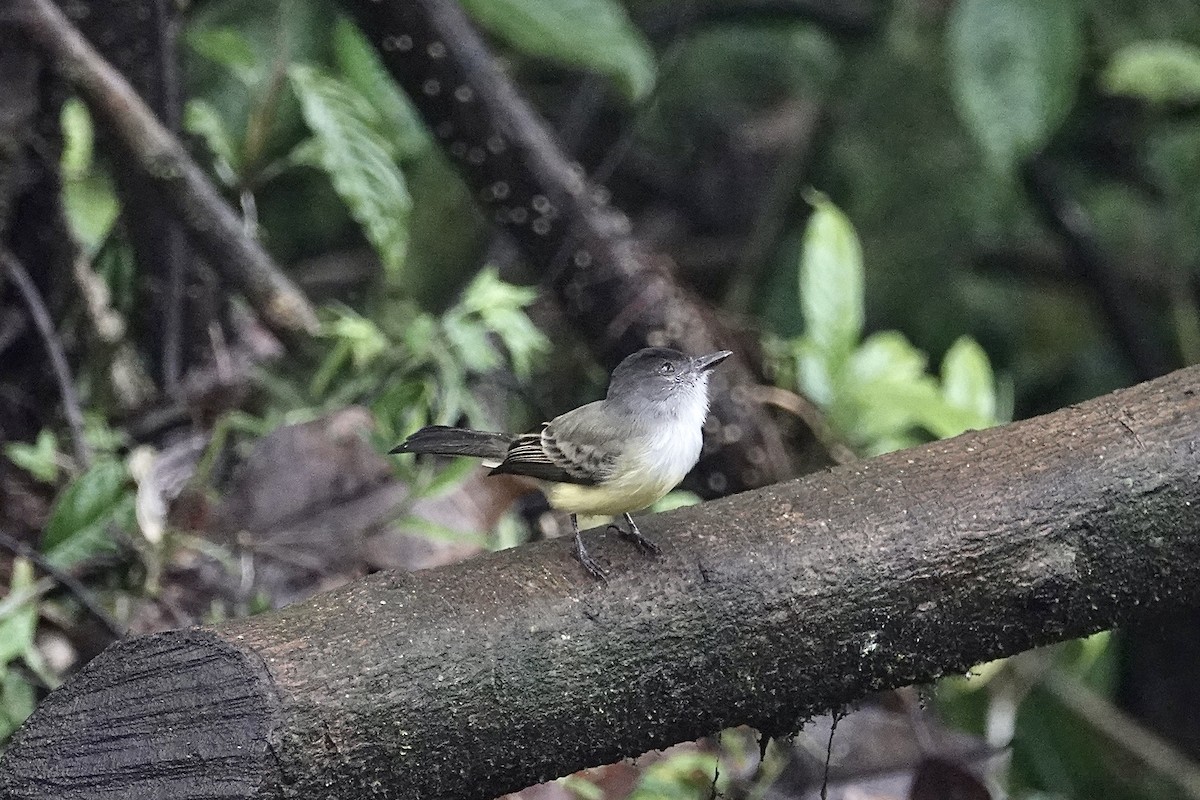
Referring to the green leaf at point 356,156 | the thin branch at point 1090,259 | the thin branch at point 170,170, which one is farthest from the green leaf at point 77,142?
the thin branch at point 1090,259

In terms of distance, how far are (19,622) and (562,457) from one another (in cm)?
109

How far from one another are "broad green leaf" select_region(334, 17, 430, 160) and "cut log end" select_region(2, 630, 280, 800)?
6.03ft

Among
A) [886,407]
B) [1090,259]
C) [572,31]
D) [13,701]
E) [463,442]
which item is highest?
[572,31]

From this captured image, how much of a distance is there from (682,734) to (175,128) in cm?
224

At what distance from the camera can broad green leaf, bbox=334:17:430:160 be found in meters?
3.32

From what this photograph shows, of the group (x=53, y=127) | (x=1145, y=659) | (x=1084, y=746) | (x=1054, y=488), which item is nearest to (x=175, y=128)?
(x=53, y=127)

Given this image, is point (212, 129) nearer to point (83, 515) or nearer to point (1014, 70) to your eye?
point (83, 515)

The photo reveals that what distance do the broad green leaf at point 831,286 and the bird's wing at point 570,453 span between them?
48.0 inches

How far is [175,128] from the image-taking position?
327cm

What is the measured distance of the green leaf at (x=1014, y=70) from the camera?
3.42m

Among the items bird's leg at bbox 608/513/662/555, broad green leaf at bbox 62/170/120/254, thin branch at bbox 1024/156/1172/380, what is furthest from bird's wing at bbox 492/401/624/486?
thin branch at bbox 1024/156/1172/380

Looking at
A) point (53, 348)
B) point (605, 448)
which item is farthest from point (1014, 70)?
point (53, 348)

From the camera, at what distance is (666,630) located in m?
1.79

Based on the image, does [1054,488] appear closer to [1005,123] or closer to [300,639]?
[300,639]
